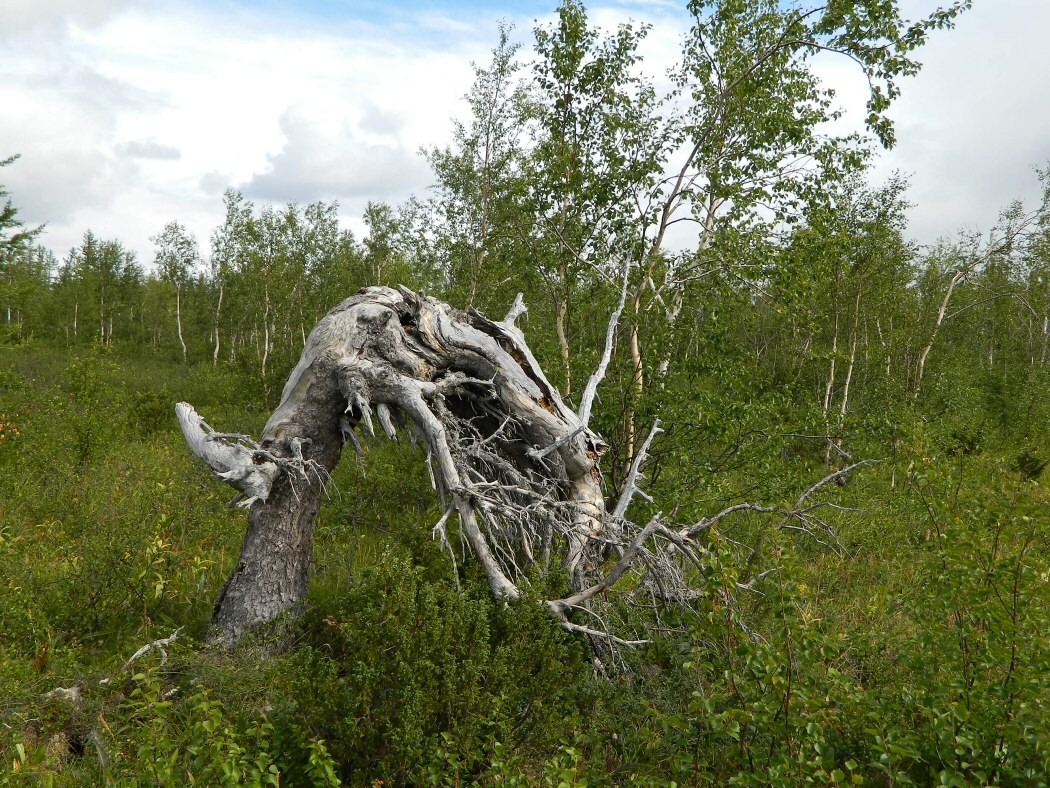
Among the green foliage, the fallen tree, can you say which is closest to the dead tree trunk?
the fallen tree

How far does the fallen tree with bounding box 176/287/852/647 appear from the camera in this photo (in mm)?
5305

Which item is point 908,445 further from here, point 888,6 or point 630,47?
point 630,47

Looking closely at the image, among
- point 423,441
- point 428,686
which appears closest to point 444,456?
point 423,441

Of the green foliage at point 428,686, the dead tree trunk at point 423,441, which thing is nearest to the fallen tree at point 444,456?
the dead tree trunk at point 423,441

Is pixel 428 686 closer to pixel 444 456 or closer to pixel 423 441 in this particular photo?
pixel 444 456

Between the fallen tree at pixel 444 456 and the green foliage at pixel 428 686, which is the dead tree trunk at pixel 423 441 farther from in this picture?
the green foliage at pixel 428 686

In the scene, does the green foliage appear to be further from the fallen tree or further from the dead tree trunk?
the dead tree trunk

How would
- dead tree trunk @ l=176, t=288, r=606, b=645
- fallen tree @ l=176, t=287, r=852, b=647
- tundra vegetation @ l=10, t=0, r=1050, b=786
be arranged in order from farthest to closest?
dead tree trunk @ l=176, t=288, r=606, b=645 < fallen tree @ l=176, t=287, r=852, b=647 < tundra vegetation @ l=10, t=0, r=1050, b=786

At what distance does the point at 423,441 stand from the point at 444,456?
0.71m

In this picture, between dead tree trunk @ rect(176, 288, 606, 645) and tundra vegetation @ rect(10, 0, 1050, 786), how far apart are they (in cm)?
3

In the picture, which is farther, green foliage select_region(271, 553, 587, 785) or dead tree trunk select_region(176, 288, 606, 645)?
dead tree trunk select_region(176, 288, 606, 645)

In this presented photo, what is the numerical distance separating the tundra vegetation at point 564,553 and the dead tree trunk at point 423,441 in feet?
0.10

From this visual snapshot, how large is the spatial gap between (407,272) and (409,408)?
19789mm

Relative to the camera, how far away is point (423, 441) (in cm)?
591
